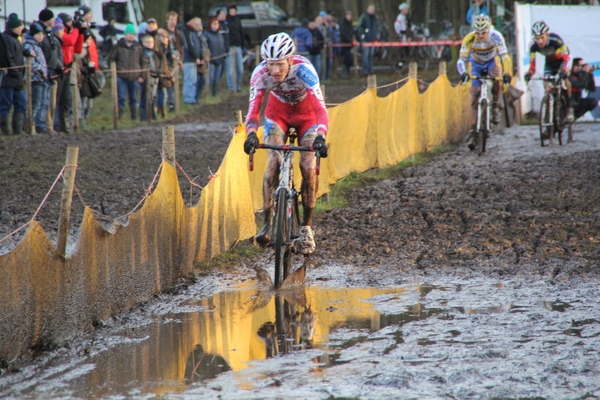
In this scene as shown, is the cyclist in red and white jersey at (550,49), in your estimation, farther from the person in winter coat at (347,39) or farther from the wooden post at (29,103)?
the person in winter coat at (347,39)

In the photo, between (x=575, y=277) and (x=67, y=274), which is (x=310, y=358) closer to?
(x=67, y=274)

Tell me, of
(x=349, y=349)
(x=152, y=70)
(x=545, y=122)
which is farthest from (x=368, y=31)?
(x=349, y=349)

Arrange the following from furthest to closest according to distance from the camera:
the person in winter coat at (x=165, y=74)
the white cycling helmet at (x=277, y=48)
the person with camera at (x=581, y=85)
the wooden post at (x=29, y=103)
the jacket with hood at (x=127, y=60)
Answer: the person in winter coat at (x=165, y=74) → the jacket with hood at (x=127, y=60) → the person with camera at (x=581, y=85) → the wooden post at (x=29, y=103) → the white cycling helmet at (x=277, y=48)

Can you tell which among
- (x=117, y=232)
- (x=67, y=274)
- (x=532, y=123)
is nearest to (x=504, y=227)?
(x=117, y=232)

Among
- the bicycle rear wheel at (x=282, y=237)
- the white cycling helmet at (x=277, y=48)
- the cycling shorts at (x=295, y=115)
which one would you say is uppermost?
the white cycling helmet at (x=277, y=48)

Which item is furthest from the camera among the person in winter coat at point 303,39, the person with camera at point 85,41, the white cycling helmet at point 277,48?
the person in winter coat at point 303,39

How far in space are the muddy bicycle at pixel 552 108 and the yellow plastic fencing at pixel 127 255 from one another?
5656 mm

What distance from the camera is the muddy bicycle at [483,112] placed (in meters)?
16.0

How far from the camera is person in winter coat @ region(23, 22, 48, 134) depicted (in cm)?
1705

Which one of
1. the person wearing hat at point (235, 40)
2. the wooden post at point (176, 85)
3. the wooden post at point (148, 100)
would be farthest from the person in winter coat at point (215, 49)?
the wooden post at point (148, 100)

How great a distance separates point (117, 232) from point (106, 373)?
1.60 metres

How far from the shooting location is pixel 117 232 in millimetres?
6785

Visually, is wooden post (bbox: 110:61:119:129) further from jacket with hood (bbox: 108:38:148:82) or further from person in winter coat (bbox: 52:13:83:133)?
person in winter coat (bbox: 52:13:83:133)

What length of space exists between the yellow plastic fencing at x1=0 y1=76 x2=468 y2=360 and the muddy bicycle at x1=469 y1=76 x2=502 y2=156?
3.73m
